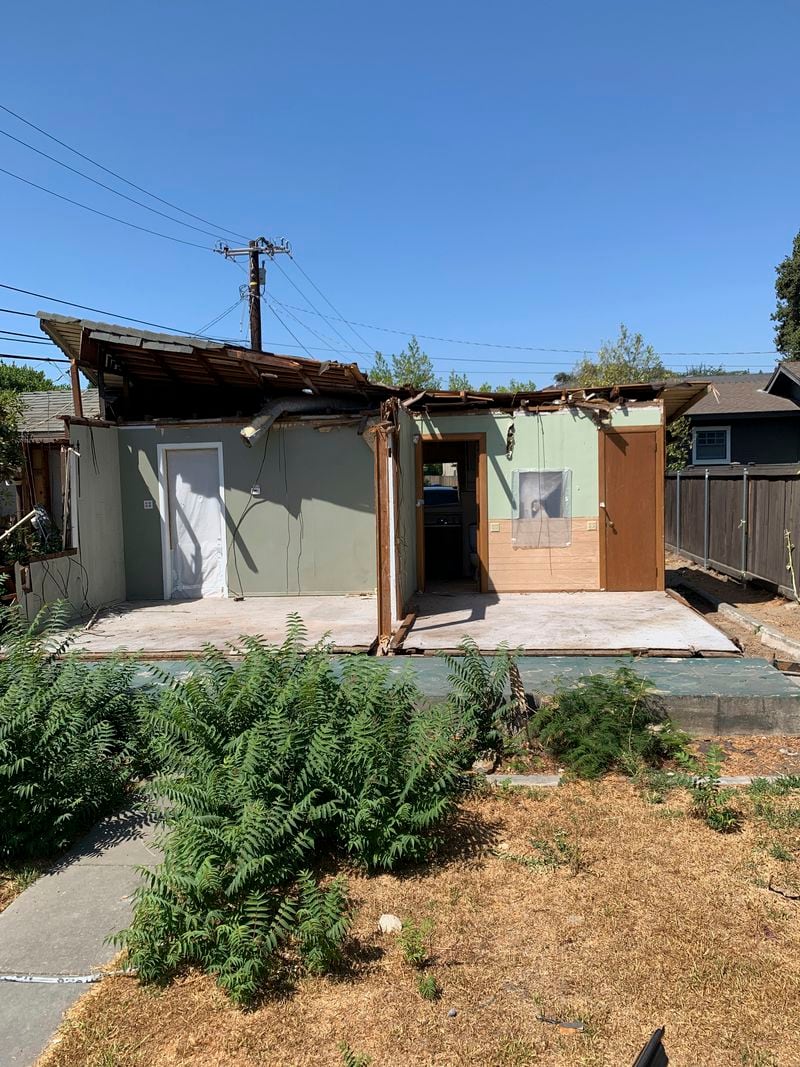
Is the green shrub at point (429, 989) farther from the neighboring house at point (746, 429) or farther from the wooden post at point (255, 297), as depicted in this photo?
the neighboring house at point (746, 429)

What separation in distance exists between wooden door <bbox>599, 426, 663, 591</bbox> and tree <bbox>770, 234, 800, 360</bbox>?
28.9 metres

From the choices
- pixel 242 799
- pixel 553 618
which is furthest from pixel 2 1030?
pixel 553 618

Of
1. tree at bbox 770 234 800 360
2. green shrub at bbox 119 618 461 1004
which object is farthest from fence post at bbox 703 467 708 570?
tree at bbox 770 234 800 360

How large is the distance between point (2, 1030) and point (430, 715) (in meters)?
2.28

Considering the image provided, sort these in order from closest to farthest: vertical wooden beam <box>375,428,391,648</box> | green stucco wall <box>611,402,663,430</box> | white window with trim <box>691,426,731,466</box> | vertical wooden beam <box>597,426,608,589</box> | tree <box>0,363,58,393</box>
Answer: vertical wooden beam <box>375,428,391,648</box>, green stucco wall <box>611,402,663,430</box>, vertical wooden beam <box>597,426,608,589</box>, white window with trim <box>691,426,731,466</box>, tree <box>0,363,58,393</box>

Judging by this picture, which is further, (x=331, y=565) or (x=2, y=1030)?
(x=331, y=565)

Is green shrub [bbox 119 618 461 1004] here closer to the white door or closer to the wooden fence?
the white door

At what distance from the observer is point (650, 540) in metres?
9.81

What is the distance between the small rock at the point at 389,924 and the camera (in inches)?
112

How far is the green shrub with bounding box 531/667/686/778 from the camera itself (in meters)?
4.31

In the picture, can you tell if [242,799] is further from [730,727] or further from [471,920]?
[730,727]

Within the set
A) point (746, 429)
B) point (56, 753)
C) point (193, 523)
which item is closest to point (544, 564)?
point (193, 523)

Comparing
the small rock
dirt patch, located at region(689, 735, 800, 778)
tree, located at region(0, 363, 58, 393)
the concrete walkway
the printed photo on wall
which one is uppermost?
tree, located at region(0, 363, 58, 393)

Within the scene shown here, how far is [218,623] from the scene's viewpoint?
27.4 ft
